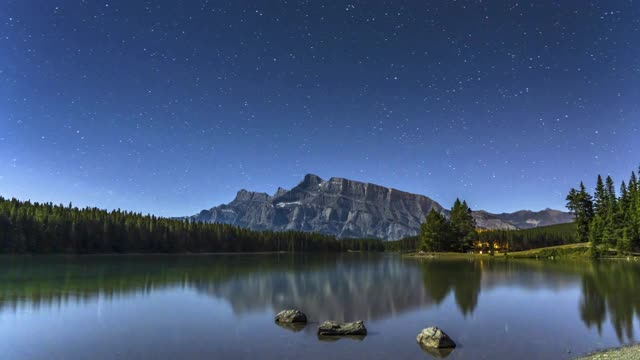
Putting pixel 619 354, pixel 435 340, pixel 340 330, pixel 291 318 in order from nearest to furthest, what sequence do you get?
pixel 619 354, pixel 435 340, pixel 340 330, pixel 291 318

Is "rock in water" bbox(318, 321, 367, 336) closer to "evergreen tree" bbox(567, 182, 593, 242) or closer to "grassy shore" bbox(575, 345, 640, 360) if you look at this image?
"grassy shore" bbox(575, 345, 640, 360)

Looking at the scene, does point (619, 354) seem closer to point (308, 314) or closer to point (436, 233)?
point (308, 314)

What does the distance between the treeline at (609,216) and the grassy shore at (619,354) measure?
114 meters

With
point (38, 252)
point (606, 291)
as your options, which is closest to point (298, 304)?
point (606, 291)

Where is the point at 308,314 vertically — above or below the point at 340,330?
below

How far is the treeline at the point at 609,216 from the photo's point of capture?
118m

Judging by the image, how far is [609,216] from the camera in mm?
125875

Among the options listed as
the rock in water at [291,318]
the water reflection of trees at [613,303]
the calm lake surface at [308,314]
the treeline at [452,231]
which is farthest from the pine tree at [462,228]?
the rock in water at [291,318]

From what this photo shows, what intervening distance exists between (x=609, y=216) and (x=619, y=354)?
127 meters

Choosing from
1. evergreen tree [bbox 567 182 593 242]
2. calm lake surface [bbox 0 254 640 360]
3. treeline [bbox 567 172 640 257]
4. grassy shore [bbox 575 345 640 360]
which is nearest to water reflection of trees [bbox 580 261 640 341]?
calm lake surface [bbox 0 254 640 360]

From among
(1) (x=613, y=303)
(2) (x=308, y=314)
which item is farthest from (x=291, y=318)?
(1) (x=613, y=303)

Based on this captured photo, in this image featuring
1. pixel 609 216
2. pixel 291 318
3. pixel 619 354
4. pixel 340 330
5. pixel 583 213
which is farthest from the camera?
pixel 583 213

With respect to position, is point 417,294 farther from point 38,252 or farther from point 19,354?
point 38,252

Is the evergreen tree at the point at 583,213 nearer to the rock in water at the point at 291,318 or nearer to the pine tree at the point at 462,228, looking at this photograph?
the pine tree at the point at 462,228
